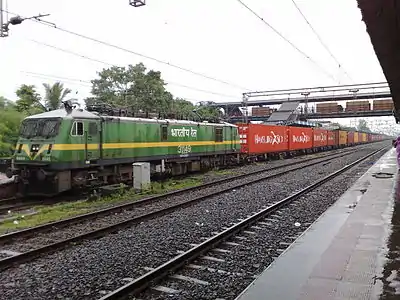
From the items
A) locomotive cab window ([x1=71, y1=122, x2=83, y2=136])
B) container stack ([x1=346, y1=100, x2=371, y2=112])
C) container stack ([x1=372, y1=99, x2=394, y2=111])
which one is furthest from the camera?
container stack ([x1=346, y1=100, x2=371, y2=112])

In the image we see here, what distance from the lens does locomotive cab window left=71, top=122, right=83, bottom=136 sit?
12938 millimetres

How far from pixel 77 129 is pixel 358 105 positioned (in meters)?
61.5

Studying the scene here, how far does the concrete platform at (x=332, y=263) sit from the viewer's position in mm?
4512

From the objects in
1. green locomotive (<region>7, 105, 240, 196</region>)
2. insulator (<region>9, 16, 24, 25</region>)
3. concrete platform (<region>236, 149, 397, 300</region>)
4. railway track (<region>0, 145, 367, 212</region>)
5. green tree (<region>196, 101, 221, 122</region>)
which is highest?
insulator (<region>9, 16, 24, 25</region>)

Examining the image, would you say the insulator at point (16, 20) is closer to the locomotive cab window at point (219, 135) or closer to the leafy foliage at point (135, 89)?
the locomotive cab window at point (219, 135)

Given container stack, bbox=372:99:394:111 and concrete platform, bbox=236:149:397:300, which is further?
container stack, bbox=372:99:394:111

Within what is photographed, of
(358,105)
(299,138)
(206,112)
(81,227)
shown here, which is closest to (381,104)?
(358,105)

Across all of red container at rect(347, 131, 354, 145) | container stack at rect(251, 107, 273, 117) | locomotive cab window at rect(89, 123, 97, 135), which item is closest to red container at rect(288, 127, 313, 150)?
locomotive cab window at rect(89, 123, 97, 135)

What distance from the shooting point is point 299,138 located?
39.2 meters

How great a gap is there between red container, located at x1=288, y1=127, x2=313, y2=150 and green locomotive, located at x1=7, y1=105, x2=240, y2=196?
2067 cm

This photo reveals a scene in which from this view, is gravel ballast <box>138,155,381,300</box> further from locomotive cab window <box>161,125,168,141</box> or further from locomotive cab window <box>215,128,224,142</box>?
locomotive cab window <box>215,128,224,142</box>

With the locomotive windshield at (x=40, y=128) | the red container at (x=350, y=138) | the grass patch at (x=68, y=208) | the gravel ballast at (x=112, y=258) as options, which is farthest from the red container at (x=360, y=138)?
the locomotive windshield at (x=40, y=128)

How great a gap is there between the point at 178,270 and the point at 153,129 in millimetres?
11426

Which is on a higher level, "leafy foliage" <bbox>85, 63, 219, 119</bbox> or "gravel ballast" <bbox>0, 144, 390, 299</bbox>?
"leafy foliage" <bbox>85, 63, 219, 119</bbox>
